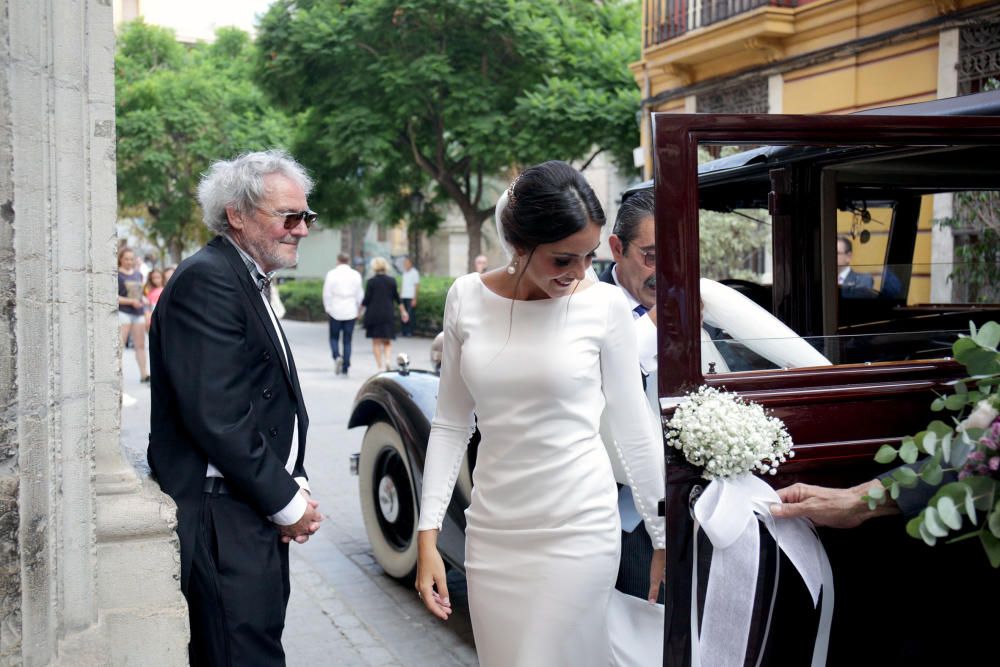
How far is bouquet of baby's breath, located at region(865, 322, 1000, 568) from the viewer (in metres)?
2.00

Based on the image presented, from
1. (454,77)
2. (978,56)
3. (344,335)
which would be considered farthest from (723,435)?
(454,77)

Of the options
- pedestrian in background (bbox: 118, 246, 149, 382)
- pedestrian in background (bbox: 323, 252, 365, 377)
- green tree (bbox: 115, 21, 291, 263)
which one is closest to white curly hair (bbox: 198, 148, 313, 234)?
pedestrian in background (bbox: 118, 246, 149, 382)

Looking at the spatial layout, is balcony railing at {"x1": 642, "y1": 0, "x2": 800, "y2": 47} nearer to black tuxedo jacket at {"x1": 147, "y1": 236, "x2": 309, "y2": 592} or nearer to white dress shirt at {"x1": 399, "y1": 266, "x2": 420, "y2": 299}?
white dress shirt at {"x1": 399, "y1": 266, "x2": 420, "y2": 299}

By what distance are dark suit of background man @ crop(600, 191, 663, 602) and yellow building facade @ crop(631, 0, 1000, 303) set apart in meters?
6.76

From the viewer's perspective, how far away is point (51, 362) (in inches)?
87.4

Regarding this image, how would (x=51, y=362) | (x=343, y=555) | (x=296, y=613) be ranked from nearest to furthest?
(x=51, y=362), (x=296, y=613), (x=343, y=555)

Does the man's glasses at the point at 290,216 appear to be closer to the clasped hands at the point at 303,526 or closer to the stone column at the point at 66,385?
the stone column at the point at 66,385

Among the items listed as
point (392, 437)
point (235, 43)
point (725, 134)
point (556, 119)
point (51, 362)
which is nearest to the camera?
point (51, 362)

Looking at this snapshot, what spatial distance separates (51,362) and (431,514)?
990 millimetres

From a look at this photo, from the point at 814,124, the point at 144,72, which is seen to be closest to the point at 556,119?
the point at 814,124

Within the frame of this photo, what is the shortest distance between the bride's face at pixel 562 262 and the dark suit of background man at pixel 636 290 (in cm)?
71

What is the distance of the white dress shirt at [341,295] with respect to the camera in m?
14.5

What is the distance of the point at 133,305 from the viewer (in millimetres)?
13781

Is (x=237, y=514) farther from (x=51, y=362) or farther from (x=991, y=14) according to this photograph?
(x=991, y=14)
